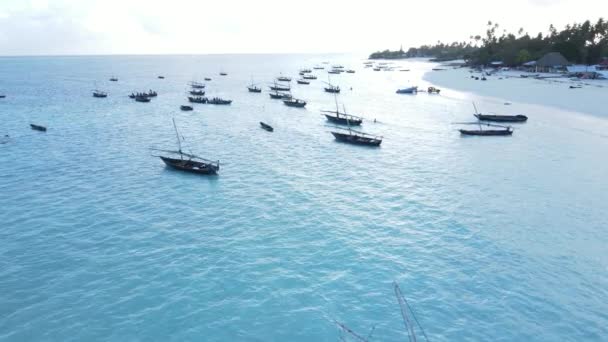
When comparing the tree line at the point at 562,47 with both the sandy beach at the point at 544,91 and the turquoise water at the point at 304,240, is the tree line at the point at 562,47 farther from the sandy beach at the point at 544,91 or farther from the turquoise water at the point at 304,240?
the turquoise water at the point at 304,240

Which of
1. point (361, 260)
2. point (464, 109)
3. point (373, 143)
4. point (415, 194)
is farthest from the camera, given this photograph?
point (464, 109)

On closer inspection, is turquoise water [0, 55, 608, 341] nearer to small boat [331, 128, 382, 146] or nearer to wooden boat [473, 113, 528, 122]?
small boat [331, 128, 382, 146]

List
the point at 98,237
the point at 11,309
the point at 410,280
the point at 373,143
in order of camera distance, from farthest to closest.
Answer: the point at 373,143
the point at 98,237
the point at 410,280
the point at 11,309

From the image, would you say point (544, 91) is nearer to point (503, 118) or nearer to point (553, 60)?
point (503, 118)

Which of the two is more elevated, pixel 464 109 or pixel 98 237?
pixel 464 109

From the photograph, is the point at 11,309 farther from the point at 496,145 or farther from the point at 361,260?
the point at 496,145

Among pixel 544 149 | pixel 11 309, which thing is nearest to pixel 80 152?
pixel 11 309

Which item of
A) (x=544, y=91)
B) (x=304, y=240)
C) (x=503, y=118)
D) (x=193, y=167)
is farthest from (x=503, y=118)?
(x=304, y=240)
